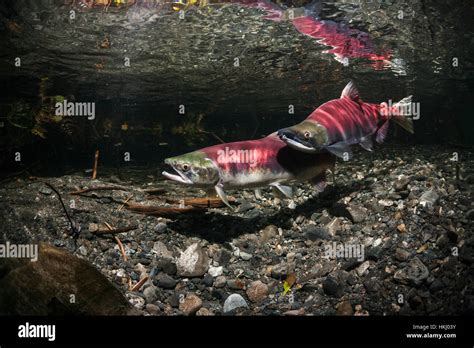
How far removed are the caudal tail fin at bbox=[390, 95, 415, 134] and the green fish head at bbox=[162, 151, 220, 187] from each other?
3298 millimetres

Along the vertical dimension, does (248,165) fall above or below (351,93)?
below

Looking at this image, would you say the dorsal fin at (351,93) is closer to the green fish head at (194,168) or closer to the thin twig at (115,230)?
the green fish head at (194,168)

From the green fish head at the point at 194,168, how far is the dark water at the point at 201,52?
451cm

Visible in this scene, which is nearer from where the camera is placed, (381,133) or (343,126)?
(343,126)

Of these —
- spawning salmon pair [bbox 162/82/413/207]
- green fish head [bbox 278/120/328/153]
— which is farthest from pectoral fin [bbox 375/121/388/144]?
green fish head [bbox 278/120/328/153]

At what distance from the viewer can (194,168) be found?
5.01 metres

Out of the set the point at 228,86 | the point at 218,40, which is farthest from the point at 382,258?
the point at 228,86

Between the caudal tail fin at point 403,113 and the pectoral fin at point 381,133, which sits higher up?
the caudal tail fin at point 403,113

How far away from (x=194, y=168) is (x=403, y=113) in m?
3.72

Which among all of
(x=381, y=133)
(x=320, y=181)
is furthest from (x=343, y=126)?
(x=381, y=133)

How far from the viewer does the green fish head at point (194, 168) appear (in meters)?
4.99

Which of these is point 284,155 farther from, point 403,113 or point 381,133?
point 403,113

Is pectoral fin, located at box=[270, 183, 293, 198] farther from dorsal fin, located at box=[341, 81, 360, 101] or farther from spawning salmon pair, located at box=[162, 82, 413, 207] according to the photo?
dorsal fin, located at box=[341, 81, 360, 101]

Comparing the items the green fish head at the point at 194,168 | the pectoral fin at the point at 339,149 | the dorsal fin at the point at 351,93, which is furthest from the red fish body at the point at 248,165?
the dorsal fin at the point at 351,93
